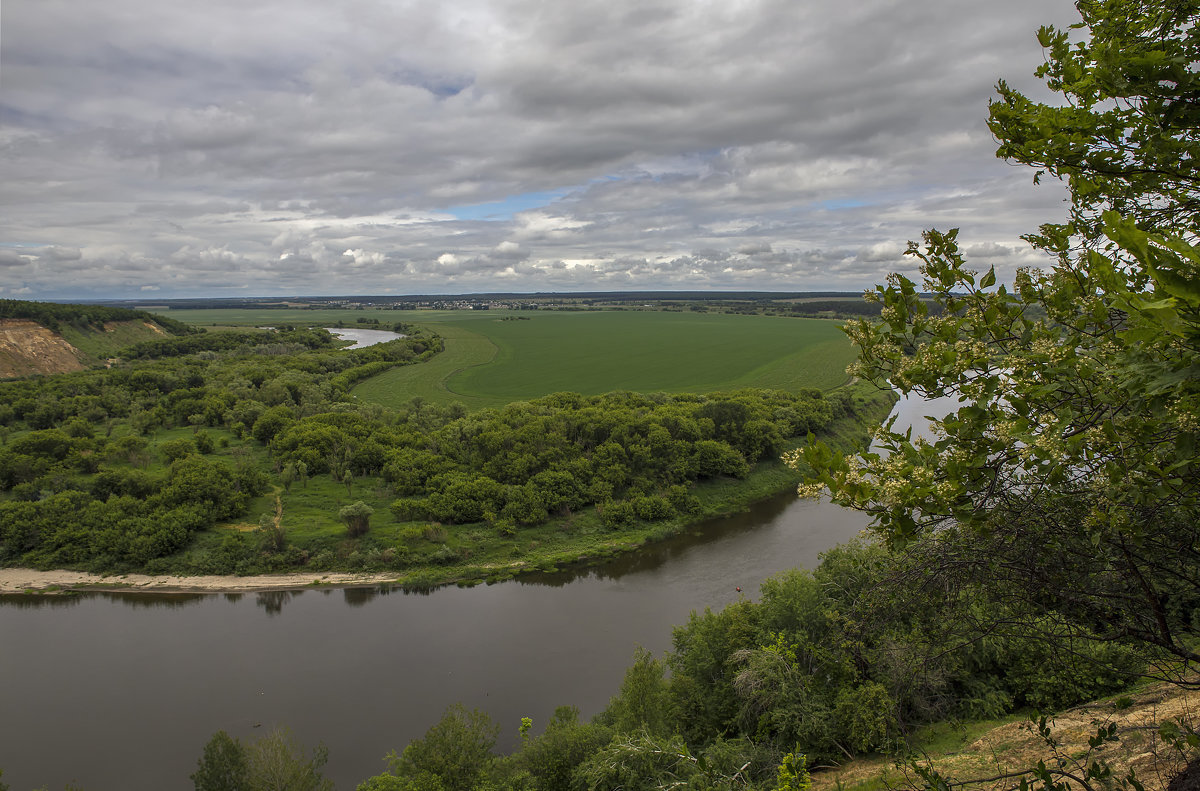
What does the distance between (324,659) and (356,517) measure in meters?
10.2

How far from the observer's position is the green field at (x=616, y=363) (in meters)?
68.3

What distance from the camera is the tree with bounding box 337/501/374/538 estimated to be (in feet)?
103

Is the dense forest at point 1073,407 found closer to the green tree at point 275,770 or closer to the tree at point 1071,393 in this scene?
the tree at point 1071,393

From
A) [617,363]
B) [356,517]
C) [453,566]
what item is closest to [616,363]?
[617,363]

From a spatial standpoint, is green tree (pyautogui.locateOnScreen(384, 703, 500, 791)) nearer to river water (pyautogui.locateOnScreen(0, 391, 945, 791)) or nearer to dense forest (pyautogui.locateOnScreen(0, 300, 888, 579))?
river water (pyautogui.locateOnScreen(0, 391, 945, 791))

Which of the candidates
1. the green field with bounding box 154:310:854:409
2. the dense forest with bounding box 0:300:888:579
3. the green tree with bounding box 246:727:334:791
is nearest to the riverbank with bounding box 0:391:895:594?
the dense forest with bounding box 0:300:888:579

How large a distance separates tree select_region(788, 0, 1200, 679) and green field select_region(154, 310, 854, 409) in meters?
59.0

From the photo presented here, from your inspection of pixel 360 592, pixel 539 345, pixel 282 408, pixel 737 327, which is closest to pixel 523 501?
pixel 360 592

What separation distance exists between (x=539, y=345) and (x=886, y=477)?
111 metres

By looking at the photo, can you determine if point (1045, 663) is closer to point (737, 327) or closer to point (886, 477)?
point (886, 477)

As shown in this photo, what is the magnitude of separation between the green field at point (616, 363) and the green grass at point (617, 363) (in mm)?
119

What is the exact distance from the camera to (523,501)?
110 ft

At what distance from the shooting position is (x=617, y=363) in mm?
88938

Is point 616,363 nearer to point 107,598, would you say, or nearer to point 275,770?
point 107,598
